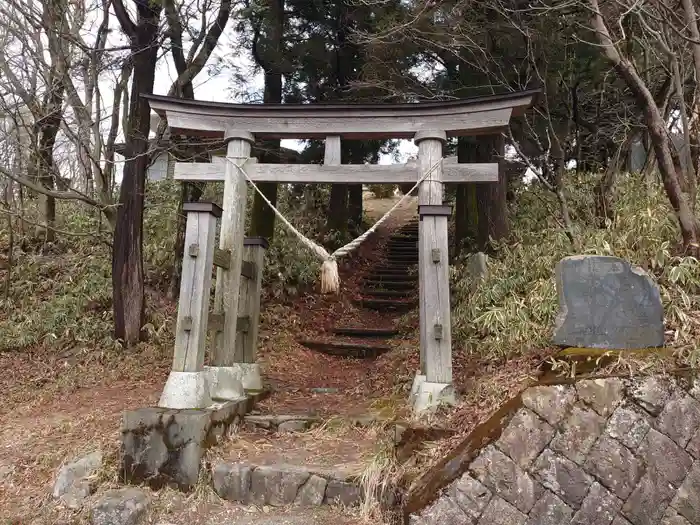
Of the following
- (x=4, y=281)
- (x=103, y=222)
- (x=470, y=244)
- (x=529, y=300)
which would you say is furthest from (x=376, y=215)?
(x=529, y=300)

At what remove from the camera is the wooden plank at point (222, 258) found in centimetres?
515

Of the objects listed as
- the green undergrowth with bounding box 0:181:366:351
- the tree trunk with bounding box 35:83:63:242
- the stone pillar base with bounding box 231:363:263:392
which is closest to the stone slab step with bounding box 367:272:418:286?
the green undergrowth with bounding box 0:181:366:351

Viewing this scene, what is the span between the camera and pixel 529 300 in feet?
18.9

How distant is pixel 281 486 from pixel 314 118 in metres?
3.58

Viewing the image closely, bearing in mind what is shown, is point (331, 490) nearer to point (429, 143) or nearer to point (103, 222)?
point (429, 143)

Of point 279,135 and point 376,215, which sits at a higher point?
point 376,215

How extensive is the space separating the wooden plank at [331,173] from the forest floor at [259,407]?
6.31 ft

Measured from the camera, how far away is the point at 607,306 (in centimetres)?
398

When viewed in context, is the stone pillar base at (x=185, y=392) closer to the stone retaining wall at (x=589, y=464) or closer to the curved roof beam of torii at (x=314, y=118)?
the stone retaining wall at (x=589, y=464)


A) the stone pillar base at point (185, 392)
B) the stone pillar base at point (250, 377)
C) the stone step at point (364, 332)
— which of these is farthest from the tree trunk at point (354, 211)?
the stone pillar base at point (185, 392)

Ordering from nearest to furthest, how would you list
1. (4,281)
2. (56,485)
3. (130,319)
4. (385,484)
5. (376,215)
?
(385,484) → (56,485) → (130,319) → (4,281) → (376,215)

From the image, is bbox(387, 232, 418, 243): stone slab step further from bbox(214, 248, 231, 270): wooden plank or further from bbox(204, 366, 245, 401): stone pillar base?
bbox(204, 366, 245, 401): stone pillar base

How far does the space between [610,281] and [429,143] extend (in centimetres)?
227

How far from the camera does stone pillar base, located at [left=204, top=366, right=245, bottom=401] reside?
16.6ft
